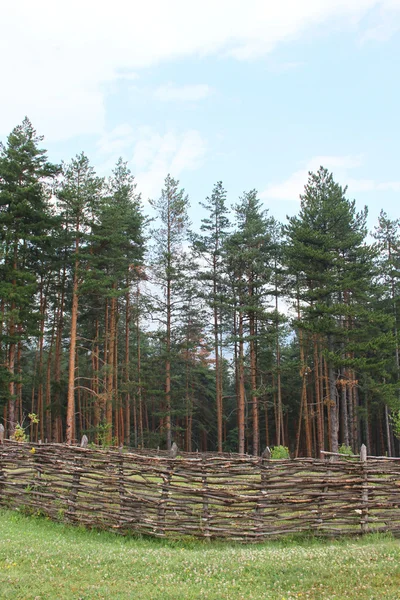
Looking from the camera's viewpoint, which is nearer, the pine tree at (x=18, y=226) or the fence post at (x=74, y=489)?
the fence post at (x=74, y=489)

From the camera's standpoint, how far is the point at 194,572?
18.4ft

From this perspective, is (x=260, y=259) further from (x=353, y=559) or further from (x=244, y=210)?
(x=353, y=559)

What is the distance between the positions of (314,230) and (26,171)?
44.3ft

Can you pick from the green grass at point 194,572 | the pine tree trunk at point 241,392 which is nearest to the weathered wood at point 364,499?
the green grass at point 194,572

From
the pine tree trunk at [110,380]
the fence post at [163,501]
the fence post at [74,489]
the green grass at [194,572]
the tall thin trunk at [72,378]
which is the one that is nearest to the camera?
the green grass at [194,572]

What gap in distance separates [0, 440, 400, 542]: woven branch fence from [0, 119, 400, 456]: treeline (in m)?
10.6

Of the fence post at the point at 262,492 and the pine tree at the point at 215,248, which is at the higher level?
the pine tree at the point at 215,248

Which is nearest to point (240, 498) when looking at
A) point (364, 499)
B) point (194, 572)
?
point (364, 499)

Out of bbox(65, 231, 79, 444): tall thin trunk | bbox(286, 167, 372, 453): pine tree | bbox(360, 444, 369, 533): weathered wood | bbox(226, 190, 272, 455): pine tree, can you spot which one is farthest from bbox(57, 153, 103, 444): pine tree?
bbox(360, 444, 369, 533): weathered wood

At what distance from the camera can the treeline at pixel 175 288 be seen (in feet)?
67.9

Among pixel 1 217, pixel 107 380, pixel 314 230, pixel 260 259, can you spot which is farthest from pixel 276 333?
pixel 1 217

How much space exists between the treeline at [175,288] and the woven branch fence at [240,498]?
34.9ft

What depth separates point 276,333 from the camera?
2492 cm

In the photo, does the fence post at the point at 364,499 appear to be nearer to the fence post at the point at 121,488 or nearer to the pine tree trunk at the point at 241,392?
the fence post at the point at 121,488
